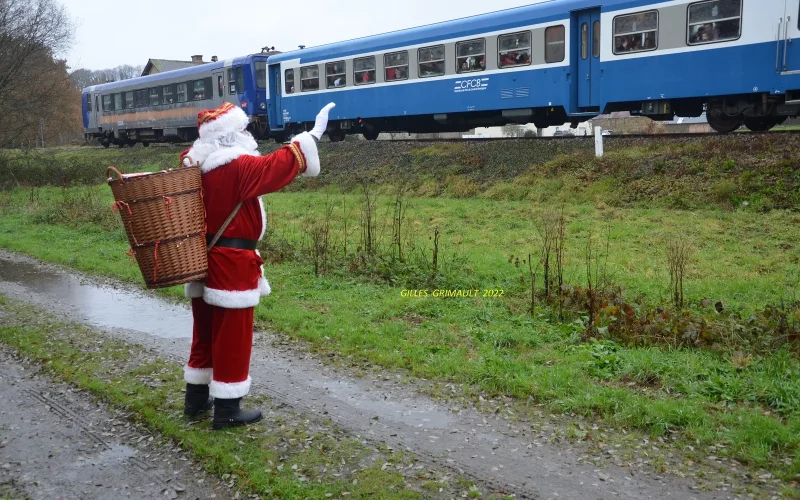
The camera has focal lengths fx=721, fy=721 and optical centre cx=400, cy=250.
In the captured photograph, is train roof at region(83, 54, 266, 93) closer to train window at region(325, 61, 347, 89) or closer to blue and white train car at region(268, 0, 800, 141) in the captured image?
train window at region(325, 61, 347, 89)

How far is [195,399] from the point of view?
16.3ft

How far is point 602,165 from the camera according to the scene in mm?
15414

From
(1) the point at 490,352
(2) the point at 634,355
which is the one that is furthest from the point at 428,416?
(2) the point at 634,355

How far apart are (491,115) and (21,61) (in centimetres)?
1604

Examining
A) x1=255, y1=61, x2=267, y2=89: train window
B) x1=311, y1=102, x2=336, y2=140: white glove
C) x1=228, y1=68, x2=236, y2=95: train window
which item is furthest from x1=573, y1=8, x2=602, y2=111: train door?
x1=228, y1=68, x2=236, y2=95: train window

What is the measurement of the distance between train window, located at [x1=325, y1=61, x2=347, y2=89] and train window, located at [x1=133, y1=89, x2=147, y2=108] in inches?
597

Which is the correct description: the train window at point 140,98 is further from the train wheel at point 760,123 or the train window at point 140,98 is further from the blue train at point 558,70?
the train wheel at point 760,123

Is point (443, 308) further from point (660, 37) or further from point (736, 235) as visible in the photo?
point (660, 37)

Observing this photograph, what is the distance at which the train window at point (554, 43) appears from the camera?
17.2 meters

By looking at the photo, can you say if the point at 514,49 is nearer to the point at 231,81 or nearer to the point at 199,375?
the point at 231,81

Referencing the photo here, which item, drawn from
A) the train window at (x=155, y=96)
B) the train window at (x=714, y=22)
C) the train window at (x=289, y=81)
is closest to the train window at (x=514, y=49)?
the train window at (x=714, y=22)

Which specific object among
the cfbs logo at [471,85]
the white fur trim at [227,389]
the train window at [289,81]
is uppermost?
the train window at [289,81]

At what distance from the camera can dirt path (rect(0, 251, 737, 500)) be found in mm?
3953

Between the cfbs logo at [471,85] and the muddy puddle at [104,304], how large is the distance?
39.6 ft
